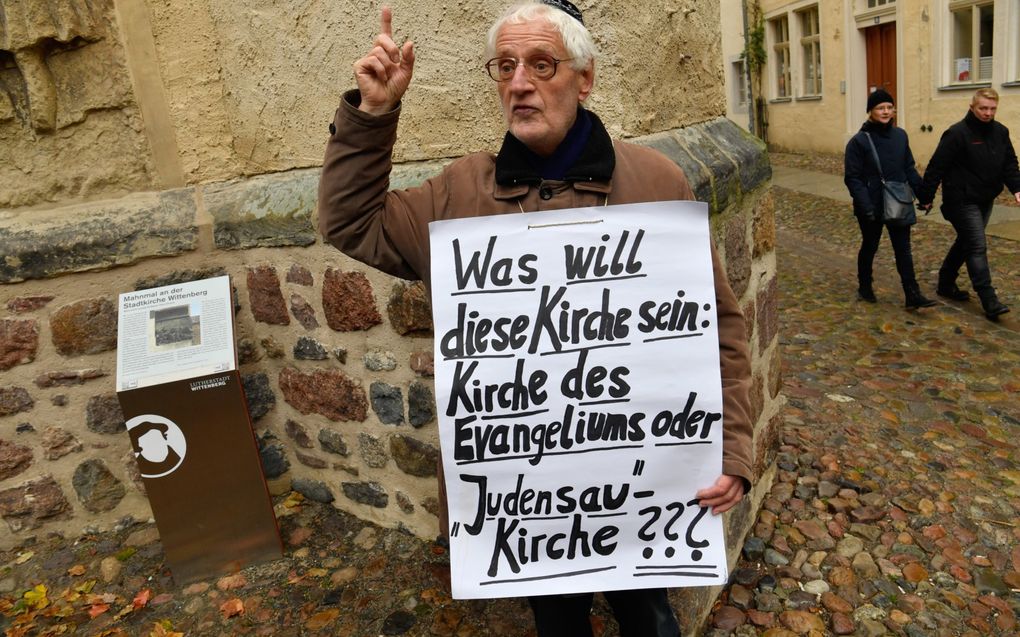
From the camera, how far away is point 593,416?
5.39 feet

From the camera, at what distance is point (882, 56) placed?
13.9 meters

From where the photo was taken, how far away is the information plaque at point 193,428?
271 centimetres

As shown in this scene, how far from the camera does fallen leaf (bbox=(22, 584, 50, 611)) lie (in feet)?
9.11

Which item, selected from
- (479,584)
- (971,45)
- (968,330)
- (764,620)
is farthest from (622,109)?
(971,45)

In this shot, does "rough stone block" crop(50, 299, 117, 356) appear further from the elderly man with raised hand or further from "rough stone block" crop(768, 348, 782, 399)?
"rough stone block" crop(768, 348, 782, 399)

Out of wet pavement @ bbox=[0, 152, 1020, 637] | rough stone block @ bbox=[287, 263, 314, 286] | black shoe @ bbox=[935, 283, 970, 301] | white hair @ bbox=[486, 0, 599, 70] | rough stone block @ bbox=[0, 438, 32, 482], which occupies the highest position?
white hair @ bbox=[486, 0, 599, 70]

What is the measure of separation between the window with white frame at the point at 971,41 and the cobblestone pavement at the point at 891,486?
→ 272 inches

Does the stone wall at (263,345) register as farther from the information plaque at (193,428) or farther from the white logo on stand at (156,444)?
the white logo on stand at (156,444)

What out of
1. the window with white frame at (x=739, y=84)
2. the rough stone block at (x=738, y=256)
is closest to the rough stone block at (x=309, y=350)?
the rough stone block at (x=738, y=256)

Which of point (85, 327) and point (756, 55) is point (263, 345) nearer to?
point (85, 327)

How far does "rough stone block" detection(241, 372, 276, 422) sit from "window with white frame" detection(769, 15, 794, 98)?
16.6m

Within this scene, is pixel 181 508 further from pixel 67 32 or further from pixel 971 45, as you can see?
pixel 971 45

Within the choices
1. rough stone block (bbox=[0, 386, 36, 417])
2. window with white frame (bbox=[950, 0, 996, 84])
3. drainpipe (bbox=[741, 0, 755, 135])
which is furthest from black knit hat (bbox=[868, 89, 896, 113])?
drainpipe (bbox=[741, 0, 755, 135])

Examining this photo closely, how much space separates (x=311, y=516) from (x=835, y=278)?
535 cm
